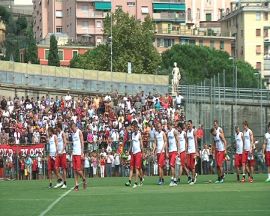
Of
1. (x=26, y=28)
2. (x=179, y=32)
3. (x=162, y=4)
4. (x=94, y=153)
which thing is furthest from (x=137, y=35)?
(x=26, y=28)

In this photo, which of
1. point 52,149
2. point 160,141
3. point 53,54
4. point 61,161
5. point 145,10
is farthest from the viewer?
point 145,10

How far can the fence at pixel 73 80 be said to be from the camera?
7450 cm

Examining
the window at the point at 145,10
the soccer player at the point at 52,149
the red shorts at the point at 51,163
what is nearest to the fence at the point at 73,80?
the red shorts at the point at 51,163

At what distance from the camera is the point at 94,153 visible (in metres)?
50.4

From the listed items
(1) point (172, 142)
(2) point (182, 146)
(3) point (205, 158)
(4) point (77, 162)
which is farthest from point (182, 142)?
(3) point (205, 158)

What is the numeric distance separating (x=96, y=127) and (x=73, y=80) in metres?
22.3

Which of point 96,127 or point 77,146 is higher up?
point 96,127

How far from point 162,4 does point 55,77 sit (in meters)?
90.0

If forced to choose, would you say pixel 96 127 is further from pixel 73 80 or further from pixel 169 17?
pixel 169 17

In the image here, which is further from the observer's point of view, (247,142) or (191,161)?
(247,142)

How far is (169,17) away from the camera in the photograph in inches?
6486

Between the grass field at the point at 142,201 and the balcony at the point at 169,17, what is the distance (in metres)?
130

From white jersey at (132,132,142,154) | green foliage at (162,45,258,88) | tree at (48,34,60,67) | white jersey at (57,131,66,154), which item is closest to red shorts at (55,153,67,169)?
white jersey at (57,131,66,154)

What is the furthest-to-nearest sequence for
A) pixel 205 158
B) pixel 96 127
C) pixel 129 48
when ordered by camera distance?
pixel 129 48 < pixel 96 127 < pixel 205 158
